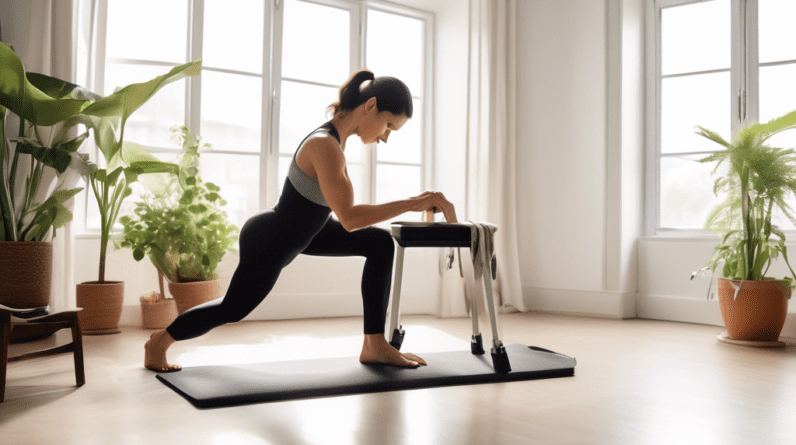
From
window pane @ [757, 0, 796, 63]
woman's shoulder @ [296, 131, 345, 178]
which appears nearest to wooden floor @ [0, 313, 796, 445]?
woman's shoulder @ [296, 131, 345, 178]

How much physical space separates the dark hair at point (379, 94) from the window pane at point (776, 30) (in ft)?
9.17

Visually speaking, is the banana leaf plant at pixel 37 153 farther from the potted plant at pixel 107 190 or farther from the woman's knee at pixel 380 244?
the woman's knee at pixel 380 244

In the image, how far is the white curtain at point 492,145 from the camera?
4.34 meters

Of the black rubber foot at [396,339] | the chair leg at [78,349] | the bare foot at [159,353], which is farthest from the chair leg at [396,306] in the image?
the chair leg at [78,349]

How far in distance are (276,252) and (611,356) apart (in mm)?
1532

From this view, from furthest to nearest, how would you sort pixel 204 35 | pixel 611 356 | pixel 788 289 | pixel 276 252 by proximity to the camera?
pixel 204 35
pixel 788 289
pixel 611 356
pixel 276 252

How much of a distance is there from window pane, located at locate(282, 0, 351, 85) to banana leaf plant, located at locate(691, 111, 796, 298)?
7.88 feet

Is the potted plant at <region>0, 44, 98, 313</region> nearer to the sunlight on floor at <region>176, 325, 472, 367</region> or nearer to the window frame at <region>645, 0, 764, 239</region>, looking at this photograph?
the sunlight on floor at <region>176, 325, 472, 367</region>

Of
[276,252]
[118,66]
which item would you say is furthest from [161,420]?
[118,66]

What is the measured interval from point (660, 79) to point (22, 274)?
3.86m

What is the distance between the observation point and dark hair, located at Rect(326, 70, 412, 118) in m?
2.12

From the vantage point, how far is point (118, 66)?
3676mm

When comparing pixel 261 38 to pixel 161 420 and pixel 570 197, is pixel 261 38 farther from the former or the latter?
pixel 161 420

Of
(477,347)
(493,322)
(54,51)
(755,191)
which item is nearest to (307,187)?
(493,322)
